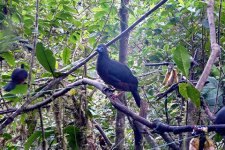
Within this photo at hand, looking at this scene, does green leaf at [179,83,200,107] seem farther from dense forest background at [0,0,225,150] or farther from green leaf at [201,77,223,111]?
green leaf at [201,77,223,111]

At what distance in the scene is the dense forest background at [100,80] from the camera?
1.40 meters

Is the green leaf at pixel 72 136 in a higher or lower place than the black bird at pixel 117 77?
lower

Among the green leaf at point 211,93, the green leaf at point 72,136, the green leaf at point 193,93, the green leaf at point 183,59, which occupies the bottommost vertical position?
the green leaf at point 72,136

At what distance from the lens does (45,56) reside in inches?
63.9

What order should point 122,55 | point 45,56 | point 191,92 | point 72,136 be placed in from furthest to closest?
point 122,55, point 72,136, point 45,56, point 191,92

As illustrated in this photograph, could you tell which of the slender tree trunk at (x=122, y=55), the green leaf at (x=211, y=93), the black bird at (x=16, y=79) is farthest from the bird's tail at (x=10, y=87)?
the green leaf at (x=211, y=93)

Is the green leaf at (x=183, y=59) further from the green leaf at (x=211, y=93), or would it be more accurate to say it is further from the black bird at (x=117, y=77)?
the black bird at (x=117, y=77)

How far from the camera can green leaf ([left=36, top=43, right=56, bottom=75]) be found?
5.24ft

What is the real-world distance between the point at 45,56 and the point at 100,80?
3.48ft

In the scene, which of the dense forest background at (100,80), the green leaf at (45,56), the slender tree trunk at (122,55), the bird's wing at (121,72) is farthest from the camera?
the bird's wing at (121,72)

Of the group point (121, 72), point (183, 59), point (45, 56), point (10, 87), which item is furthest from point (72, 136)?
point (183, 59)

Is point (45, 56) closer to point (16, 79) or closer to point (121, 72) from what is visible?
point (16, 79)

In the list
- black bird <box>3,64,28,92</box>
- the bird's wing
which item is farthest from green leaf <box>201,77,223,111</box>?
black bird <box>3,64,28,92</box>

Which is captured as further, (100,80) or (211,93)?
(100,80)
